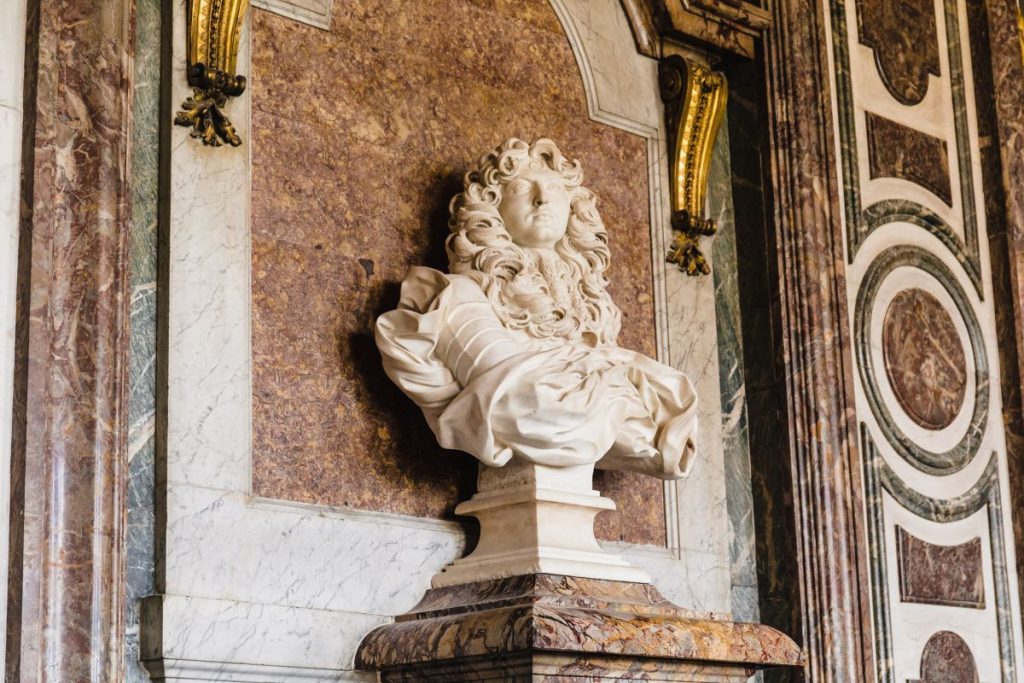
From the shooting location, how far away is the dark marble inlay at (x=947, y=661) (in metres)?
6.62

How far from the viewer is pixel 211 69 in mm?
5281

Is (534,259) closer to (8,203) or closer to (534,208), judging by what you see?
(534,208)

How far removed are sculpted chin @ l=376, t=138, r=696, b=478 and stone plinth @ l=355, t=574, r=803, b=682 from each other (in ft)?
1.50

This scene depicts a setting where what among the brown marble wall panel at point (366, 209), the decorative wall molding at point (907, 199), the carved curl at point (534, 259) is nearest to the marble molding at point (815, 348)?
the decorative wall molding at point (907, 199)

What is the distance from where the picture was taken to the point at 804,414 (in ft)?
21.3

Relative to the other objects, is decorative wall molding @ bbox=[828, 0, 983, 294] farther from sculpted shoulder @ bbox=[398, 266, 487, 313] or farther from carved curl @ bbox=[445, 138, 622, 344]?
sculpted shoulder @ bbox=[398, 266, 487, 313]

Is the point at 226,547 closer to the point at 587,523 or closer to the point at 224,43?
the point at 587,523

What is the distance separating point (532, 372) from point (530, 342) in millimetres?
217

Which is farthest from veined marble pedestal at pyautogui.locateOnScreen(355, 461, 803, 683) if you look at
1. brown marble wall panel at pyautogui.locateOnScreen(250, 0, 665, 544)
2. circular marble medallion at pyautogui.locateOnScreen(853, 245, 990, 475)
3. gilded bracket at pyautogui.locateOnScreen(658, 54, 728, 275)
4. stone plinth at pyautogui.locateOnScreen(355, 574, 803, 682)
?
circular marble medallion at pyautogui.locateOnScreen(853, 245, 990, 475)

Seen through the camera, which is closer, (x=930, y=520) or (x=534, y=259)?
(x=534, y=259)

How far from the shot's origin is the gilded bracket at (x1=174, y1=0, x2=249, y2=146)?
5266 millimetres

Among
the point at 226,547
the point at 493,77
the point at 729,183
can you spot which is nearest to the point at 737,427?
the point at 729,183

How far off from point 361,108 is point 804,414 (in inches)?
84.2

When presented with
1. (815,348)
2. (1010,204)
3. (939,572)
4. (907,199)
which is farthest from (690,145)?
(939,572)
